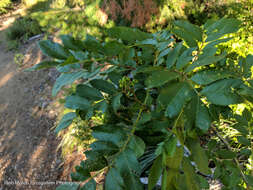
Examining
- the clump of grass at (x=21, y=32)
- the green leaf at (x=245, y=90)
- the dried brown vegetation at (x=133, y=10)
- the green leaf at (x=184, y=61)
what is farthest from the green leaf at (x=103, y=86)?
the clump of grass at (x=21, y=32)

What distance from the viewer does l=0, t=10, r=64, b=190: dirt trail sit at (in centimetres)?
209

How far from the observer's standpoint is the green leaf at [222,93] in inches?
15.0

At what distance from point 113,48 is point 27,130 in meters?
2.68

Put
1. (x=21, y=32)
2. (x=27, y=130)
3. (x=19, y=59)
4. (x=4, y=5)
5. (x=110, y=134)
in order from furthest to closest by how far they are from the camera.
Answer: (x=4, y=5) < (x=21, y=32) < (x=19, y=59) < (x=27, y=130) < (x=110, y=134)

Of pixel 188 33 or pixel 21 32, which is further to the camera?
pixel 21 32

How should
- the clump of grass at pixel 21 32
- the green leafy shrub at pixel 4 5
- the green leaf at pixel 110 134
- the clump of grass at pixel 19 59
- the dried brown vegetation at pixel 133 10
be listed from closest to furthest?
the green leaf at pixel 110 134
the dried brown vegetation at pixel 133 10
the clump of grass at pixel 19 59
the clump of grass at pixel 21 32
the green leafy shrub at pixel 4 5

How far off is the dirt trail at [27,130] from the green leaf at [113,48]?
1.70 meters

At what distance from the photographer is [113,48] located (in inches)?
16.0

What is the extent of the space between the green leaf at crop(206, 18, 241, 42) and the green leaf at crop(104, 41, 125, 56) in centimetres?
23

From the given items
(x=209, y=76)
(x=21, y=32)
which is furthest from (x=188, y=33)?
(x=21, y=32)

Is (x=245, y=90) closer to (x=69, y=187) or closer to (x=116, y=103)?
(x=116, y=103)

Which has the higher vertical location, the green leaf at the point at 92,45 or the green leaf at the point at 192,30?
the green leaf at the point at 92,45

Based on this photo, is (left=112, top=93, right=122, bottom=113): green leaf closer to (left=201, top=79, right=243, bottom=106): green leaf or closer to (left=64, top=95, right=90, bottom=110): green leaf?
(left=64, top=95, right=90, bottom=110): green leaf

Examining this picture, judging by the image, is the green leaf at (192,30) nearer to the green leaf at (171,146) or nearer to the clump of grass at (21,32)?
the green leaf at (171,146)
